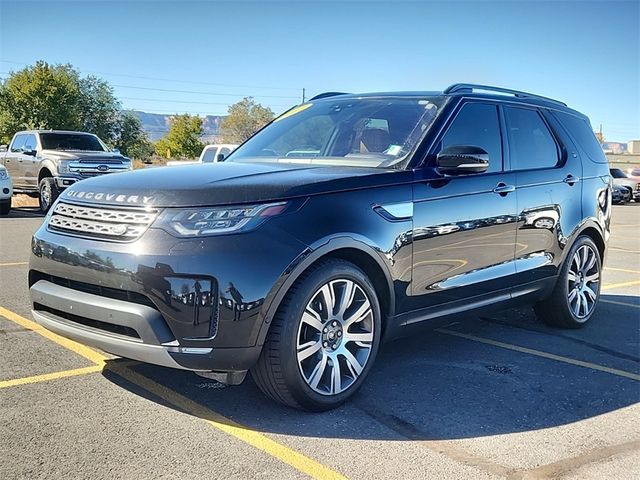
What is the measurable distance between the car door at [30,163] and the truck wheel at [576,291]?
1378 centimetres

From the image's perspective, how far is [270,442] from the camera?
3254 millimetres

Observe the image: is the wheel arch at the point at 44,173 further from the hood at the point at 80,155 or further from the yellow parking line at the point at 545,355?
the yellow parking line at the point at 545,355

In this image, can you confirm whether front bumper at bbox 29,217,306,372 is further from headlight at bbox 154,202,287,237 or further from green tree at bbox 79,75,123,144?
green tree at bbox 79,75,123,144

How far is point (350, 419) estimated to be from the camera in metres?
3.60

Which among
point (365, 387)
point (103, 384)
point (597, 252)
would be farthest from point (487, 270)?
point (103, 384)

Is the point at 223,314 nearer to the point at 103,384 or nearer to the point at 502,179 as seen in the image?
the point at 103,384

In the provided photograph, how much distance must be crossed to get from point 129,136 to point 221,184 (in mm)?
55631

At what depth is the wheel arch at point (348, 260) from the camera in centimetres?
336

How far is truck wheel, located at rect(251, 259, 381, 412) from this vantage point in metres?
3.44

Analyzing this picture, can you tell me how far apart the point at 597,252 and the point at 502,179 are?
183 cm

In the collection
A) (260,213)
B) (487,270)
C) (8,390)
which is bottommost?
(8,390)

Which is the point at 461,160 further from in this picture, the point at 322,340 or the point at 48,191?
the point at 48,191

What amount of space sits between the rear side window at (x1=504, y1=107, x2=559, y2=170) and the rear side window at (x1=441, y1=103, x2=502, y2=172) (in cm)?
17

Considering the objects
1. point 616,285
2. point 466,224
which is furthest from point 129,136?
point 466,224
